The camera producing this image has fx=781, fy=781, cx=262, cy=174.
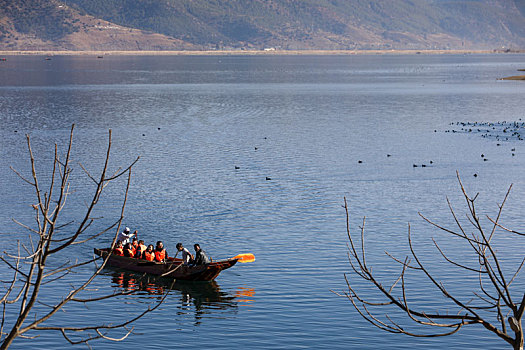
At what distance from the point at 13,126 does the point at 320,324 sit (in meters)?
79.0

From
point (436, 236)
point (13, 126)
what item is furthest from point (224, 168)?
point (13, 126)

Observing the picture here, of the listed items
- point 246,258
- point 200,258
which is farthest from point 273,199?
point 200,258

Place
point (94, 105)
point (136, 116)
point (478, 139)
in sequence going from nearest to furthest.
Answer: point (478, 139), point (136, 116), point (94, 105)

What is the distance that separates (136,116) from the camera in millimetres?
117375

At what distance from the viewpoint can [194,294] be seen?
1452 inches

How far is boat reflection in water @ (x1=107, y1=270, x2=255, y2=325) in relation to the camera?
34.7 metres

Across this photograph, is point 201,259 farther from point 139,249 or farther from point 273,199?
point 273,199

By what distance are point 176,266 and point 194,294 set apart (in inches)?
72.9

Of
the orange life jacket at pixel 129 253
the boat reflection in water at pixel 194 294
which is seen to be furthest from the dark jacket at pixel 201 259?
the orange life jacket at pixel 129 253

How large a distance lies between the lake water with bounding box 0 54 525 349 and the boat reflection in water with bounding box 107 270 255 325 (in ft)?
0.35

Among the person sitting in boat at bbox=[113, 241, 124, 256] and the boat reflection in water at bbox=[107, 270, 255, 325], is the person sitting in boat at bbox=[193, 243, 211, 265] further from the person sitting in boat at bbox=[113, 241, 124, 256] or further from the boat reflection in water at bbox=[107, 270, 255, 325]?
the person sitting in boat at bbox=[113, 241, 124, 256]

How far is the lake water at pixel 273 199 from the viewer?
1296 inches

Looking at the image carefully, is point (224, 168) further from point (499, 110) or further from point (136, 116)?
point (499, 110)

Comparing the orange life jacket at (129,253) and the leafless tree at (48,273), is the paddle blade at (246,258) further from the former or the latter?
the orange life jacket at (129,253)
